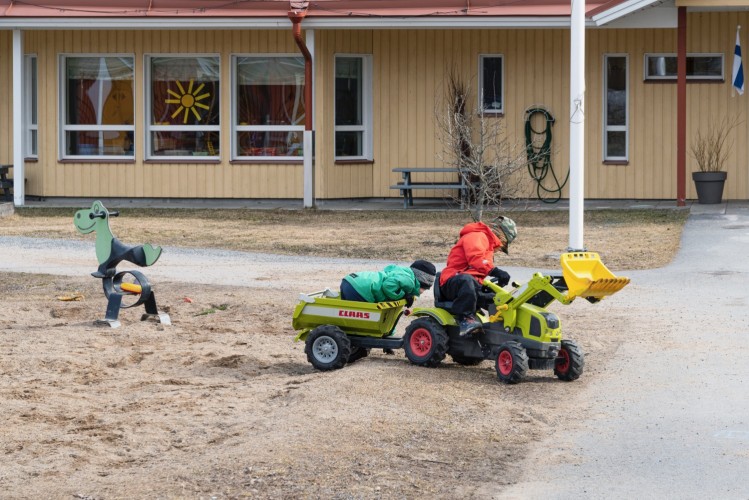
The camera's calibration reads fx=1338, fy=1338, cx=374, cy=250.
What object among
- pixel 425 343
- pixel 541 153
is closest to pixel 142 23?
pixel 541 153

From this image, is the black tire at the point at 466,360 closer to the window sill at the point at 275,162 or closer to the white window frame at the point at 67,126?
the window sill at the point at 275,162

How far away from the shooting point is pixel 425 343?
9375 millimetres

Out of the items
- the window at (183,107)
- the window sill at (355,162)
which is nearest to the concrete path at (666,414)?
the window sill at (355,162)

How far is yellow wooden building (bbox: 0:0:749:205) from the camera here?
23.6m

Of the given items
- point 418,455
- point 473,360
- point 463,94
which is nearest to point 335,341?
point 473,360

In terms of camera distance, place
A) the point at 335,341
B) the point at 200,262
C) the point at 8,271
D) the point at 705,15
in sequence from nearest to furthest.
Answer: the point at 335,341
the point at 8,271
the point at 200,262
the point at 705,15

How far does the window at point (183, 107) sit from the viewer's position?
24906 millimetres

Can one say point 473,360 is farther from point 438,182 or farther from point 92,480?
point 438,182

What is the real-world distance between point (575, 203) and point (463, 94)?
360 inches

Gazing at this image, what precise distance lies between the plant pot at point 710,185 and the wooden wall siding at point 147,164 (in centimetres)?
712

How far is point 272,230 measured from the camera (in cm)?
2023

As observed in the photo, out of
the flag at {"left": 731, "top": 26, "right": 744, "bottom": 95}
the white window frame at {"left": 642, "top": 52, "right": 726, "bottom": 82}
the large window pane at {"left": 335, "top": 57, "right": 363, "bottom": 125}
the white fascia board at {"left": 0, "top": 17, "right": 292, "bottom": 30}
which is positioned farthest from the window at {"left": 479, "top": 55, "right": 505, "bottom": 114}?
the flag at {"left": 731, "top": 26, "right": 744, "bottom": 95}

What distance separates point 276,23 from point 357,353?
46.3 feet

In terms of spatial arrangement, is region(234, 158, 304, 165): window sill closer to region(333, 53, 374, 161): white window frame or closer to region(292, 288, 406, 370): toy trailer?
region(333, 53, 374, 161): white window frame
